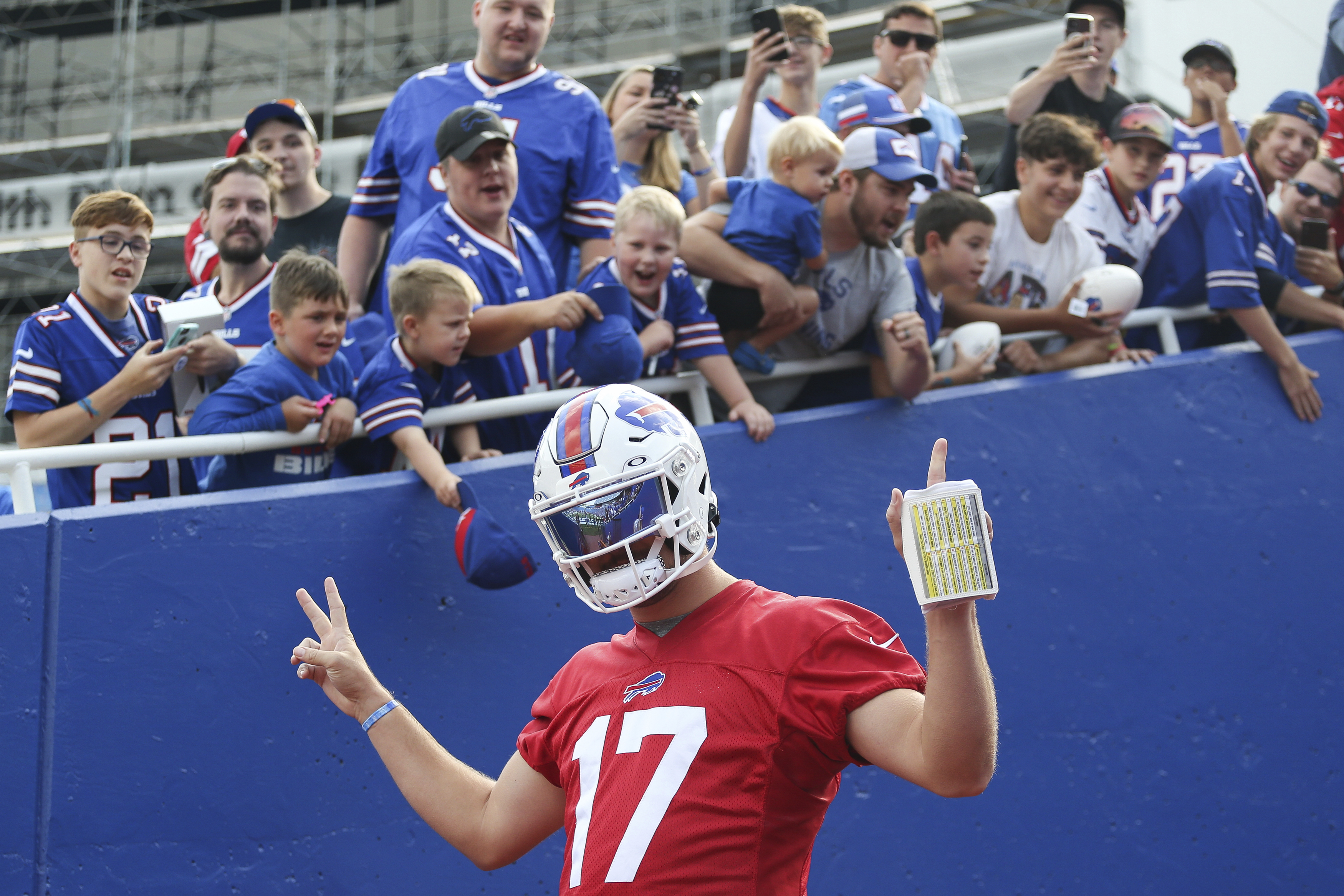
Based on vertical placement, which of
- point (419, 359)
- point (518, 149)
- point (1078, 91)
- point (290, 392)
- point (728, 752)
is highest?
point (1078, 91)

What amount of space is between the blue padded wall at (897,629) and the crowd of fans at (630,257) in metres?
0.23

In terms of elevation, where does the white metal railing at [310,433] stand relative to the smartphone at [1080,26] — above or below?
below

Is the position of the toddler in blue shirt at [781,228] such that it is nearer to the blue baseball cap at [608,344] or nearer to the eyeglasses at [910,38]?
the blue baseball cap at [608,344]

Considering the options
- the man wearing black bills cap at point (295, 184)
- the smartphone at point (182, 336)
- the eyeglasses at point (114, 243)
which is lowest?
the smartphone at point (182, 336)

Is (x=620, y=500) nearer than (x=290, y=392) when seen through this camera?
Yes

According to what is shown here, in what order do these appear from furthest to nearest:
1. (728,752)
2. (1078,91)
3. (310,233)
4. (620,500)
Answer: (1078,91), (310,233), (620,500), (728,752)

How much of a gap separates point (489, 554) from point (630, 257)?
3.68 feet

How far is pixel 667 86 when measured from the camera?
4.88 metres

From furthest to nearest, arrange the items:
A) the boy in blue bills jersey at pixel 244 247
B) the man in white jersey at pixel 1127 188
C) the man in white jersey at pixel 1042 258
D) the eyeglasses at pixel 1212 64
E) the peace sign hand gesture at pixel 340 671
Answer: the eyeglasses at pixel 1212 64
the man in white jersey at pixel 1127 188
the man in white jersey at pixel 1042 258
the boy in blue bills jersey at pixel 244 247
the peace sign hand gesture at pixel 340 671

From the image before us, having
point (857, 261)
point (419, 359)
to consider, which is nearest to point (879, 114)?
point (857, 261)

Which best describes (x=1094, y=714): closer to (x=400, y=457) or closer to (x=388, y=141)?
(x=400, y=457)

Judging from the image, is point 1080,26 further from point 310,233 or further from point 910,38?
point 310,233

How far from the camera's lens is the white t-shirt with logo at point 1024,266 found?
482 centimetres

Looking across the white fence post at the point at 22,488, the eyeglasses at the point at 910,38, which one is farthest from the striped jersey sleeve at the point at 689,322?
the eyeglasses at the point at 910,38
